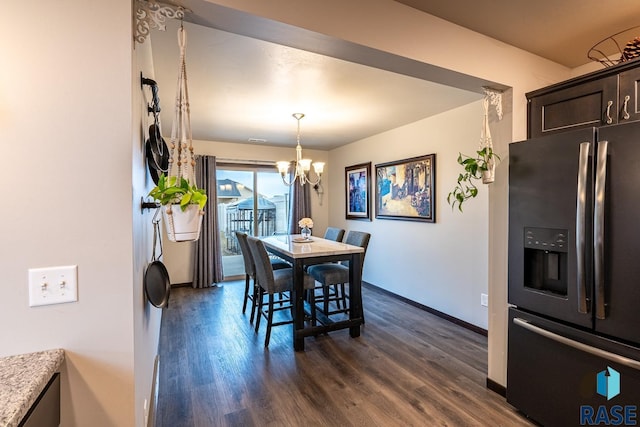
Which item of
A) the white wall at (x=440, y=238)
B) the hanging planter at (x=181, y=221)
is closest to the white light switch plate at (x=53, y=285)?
the hanging planter at (x=181, y=221)

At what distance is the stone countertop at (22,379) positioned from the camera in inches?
27.1

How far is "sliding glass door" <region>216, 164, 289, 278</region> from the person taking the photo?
531 centimetres

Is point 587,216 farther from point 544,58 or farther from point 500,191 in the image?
point 544,58

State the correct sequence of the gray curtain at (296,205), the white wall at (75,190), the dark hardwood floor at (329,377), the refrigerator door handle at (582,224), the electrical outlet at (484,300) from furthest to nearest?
the gray curtain at (296,205), the electrical outlet at (484,300), the dark hardwood floor at (329,377), the refrigerator door handle at (582,224), the white wall at (75,190)

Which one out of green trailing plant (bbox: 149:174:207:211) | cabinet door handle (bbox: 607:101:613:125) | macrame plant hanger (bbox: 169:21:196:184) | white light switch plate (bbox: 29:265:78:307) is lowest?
white light switch plate (bbox: 29:265:78:307)

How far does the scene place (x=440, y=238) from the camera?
3602mm

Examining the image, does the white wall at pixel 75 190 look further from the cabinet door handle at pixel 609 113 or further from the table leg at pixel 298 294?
the cabinet door handle at pixel 609 113

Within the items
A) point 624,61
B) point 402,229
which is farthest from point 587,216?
point 402,229

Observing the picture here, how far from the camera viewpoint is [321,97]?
9.73ft

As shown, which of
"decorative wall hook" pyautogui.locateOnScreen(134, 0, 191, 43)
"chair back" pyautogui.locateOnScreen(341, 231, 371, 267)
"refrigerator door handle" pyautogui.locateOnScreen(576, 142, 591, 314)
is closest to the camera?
"decorative wall hook" pyautogui.locateOnScreen(134, 0, 191, 43)

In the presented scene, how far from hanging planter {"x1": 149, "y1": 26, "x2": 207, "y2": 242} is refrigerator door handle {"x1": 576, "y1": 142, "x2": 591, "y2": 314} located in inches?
71.5

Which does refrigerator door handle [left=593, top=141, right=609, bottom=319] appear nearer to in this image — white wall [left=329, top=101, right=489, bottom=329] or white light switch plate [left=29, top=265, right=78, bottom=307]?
white wall [left=329, top=101, right=489, bottom=329]

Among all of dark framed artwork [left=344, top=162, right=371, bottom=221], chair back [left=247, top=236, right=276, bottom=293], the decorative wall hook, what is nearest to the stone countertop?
the decorative wall hook

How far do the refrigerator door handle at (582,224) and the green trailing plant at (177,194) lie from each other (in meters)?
1.82
